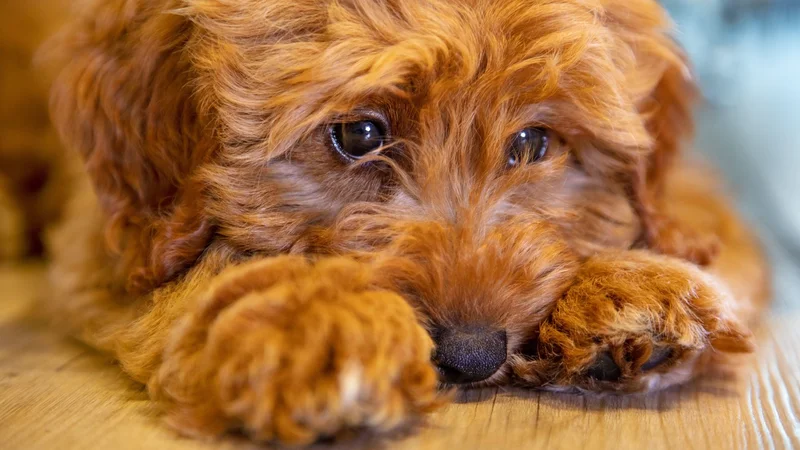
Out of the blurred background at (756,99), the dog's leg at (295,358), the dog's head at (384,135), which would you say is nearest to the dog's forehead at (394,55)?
the dog's head at (384,135)

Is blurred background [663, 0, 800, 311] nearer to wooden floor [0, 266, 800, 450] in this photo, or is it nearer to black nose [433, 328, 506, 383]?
wooden floor [0, 266, 800, 450]

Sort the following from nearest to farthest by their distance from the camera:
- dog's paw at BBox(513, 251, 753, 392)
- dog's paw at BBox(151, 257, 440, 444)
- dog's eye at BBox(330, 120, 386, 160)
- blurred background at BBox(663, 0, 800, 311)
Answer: dog's paw at BBox(151, 257, 440, 444), dog's paw at BBox(513, 251, 753, 392), dog's eye at BBox(330, 120, 386, 160), blurred background at BBox(663, 0, 800, 311)

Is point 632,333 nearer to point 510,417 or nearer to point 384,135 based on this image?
point 510,417

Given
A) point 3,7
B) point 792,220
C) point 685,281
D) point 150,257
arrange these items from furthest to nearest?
point 3,7 → point 792,220 → point 150,257 → point 685,281

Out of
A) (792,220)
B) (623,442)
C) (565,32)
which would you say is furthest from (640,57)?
(792,220)

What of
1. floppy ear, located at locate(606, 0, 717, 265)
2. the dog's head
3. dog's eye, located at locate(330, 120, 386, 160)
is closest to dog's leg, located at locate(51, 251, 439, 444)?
the dog's head

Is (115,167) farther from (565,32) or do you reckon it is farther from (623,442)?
(623,442)
